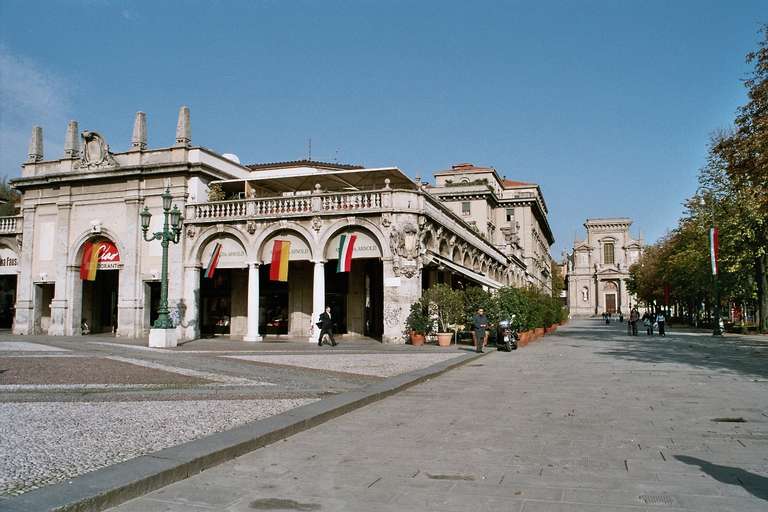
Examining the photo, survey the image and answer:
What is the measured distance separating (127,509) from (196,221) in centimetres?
2603

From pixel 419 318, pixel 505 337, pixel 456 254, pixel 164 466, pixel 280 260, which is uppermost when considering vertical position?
pixel 456 254

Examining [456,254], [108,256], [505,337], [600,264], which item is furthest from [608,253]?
[505,337]

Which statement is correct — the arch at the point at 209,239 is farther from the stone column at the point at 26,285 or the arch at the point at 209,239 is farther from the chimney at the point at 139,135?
the stone column at the point at 26,285

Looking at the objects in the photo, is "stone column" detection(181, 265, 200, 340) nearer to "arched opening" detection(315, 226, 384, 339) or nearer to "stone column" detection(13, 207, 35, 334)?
"arched opening" detection(315, 226, 384, 339)

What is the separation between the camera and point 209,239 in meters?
29.8

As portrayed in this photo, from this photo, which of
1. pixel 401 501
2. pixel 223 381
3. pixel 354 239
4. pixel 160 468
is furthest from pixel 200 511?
pixel 354 239

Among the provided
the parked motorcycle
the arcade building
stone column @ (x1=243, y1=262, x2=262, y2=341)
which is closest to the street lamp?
the arcade building

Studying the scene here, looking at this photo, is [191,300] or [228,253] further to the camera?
[191,300]

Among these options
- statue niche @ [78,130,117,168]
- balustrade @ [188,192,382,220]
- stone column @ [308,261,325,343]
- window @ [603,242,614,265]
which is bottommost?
stone column @ [308,261,325,343]

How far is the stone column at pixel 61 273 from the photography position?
32031 mm

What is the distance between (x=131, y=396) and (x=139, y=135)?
81.0ft

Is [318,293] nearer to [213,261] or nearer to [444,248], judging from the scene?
[213,261]

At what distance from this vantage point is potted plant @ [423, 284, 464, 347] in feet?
79.2

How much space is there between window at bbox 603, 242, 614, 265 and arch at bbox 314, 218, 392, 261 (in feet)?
351
